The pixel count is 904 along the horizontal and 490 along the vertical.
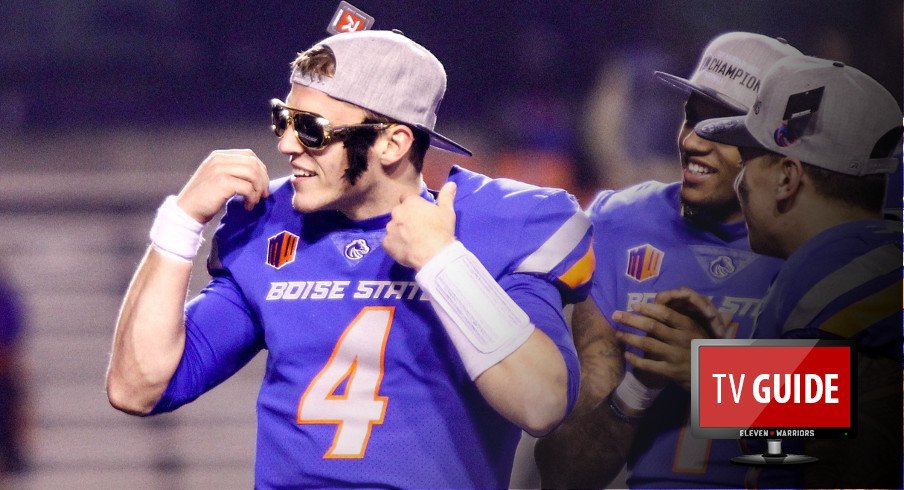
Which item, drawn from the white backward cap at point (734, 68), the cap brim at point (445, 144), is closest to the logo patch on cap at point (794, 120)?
the white backward cap at point (734, 68)

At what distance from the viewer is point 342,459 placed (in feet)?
8.73

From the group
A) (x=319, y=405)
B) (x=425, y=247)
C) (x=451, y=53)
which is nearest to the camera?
(x=425, y=247)

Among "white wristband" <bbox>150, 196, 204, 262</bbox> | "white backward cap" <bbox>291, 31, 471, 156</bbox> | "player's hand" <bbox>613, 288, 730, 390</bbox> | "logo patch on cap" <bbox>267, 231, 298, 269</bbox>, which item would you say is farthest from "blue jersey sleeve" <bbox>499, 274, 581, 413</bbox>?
"white wristband" <bbox>150, 196, 204, 262</bbox>

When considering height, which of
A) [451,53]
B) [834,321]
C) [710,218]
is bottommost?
[834,321]

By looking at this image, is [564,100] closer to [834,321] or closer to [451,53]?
[451,53]

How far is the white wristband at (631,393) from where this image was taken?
2.89 meters

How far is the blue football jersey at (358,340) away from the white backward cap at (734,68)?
1.97 ft

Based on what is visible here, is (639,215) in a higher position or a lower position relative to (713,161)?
lower

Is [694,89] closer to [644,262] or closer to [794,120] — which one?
[794,120]

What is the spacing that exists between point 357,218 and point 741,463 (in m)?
1.28

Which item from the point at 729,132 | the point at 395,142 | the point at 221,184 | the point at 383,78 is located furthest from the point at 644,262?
the point at 221,184

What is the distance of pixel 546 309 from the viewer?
258 centimetres

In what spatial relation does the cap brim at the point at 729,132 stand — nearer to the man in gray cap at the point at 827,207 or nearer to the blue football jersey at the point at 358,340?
the man in gray cap at the point at 827,207

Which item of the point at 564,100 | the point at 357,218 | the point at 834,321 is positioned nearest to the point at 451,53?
the point at 564,100
